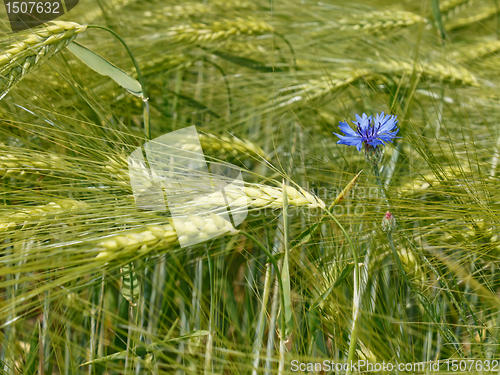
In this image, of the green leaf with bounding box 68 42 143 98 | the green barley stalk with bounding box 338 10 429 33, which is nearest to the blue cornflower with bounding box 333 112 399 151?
the green leaf with bounding box 68 42 143 98

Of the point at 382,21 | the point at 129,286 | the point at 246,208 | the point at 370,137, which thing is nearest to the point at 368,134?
the point at 370,137

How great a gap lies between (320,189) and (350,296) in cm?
19

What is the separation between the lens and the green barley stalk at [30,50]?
0.54 m

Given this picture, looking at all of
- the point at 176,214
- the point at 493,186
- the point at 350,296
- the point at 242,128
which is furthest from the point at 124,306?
the point at 493,186

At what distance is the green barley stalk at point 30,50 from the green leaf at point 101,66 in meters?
0.02

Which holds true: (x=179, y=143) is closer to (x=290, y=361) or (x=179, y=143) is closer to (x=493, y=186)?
(x=290, y=361)

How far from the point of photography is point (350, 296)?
2.06 ft

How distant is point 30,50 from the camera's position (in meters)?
0.57

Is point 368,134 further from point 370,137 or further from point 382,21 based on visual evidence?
point 382,21

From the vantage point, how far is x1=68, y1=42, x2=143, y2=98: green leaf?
24.0 inches

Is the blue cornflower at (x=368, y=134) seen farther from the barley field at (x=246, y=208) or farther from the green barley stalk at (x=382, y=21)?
the green barley stalk at (x=382, y=21)

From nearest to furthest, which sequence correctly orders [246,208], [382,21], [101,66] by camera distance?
[246,208] → [101,66] → [382,21]

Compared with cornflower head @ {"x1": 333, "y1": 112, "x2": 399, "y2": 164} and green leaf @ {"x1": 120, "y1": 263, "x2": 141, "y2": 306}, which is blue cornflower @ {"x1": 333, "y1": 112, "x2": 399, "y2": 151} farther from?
green leaf @ {"x1": 120, "y1": 263, "x2": 141, "y2": 306}

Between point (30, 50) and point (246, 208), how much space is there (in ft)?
1.35
